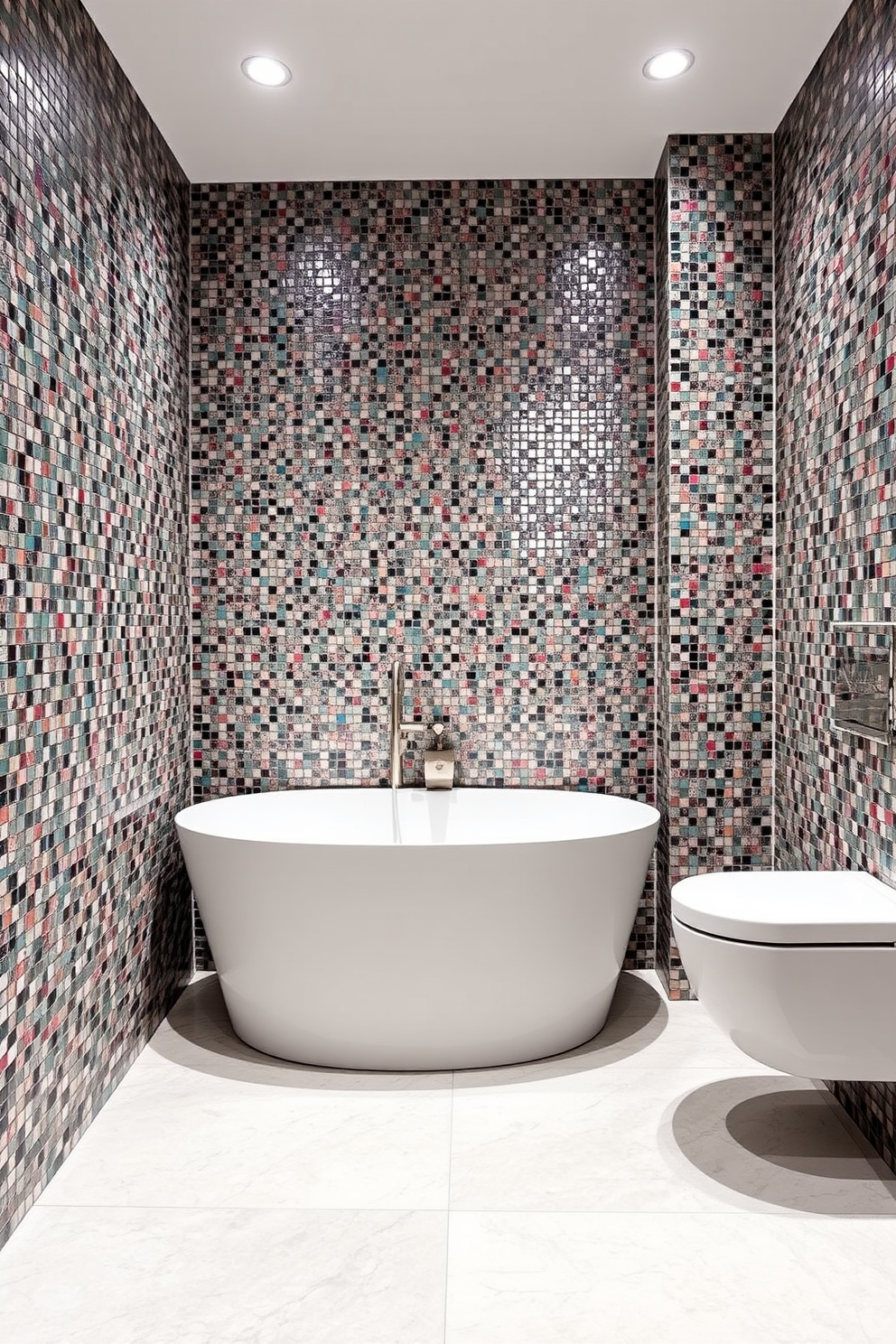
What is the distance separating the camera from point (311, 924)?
8.62 feet

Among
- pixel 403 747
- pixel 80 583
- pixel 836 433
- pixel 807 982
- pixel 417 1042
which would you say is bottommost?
pixel 417 1042

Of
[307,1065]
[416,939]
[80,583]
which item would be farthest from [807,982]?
[80,583]

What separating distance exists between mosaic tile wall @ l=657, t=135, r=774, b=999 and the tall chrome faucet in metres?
0.93

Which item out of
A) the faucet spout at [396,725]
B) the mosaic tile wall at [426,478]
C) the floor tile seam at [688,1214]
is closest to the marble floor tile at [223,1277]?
the floor tile seam at [688,1214]

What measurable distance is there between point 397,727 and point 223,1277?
6.01ft

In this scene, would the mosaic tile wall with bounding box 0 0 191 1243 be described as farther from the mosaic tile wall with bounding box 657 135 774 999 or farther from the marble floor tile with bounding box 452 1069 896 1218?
the mosaic tile wall with bounding box 657 135 774 999

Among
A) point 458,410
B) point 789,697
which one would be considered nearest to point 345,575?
point 458,410

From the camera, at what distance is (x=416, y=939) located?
2.62 meters

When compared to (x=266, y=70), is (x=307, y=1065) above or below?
below

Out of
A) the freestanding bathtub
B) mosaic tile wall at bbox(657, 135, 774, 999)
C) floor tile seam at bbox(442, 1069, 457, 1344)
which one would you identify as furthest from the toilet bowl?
mosaic tile wall at bbox(657, 135, 774, 999)

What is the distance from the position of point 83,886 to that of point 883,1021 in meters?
1.93

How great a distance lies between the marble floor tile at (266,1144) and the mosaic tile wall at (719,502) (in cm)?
119

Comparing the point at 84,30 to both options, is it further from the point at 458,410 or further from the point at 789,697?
the point at 789,697

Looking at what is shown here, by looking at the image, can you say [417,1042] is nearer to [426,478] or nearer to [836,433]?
[426,478]
